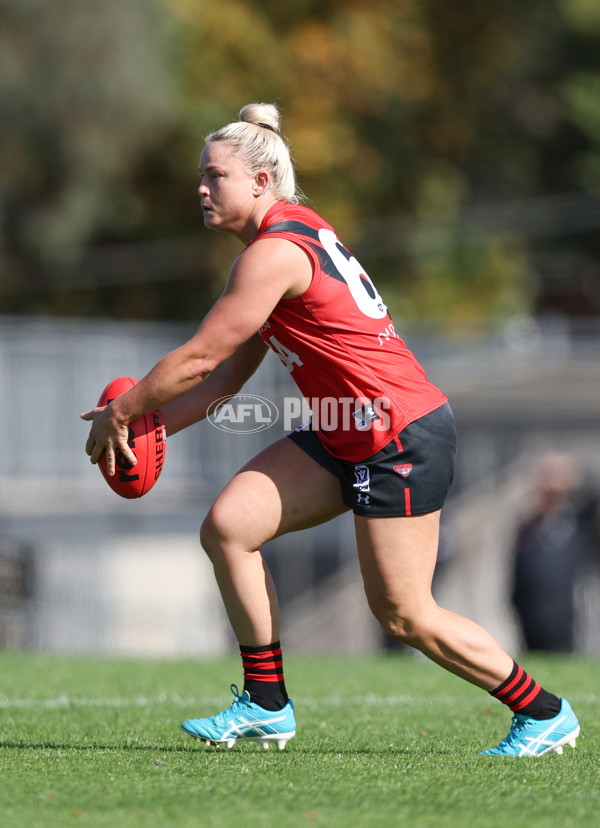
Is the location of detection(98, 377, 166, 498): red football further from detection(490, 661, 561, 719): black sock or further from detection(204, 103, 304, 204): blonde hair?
detection(490, 661, 561, 719): black sock

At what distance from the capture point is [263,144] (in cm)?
505

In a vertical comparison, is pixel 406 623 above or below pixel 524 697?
above

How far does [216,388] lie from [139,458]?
1.82 ft

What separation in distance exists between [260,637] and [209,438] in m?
14.4

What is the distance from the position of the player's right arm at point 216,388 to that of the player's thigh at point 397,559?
85 cm

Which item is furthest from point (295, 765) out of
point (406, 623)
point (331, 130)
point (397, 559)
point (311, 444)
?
point (331, 130)

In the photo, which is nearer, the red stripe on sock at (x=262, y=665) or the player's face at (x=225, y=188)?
the player's face at (x=225, y=188)

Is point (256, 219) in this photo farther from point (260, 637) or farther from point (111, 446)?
point (260, 637)

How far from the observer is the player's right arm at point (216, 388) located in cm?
539

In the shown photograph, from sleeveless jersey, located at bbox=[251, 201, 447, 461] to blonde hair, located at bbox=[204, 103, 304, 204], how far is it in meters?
0.17

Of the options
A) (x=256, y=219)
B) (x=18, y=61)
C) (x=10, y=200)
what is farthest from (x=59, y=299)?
(x=256, y=219)

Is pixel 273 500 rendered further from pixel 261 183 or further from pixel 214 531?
pixel 261 183

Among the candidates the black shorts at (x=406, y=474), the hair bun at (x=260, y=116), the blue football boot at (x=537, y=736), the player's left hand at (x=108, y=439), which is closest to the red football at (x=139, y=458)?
the player's left hand at (x=108, y=439)

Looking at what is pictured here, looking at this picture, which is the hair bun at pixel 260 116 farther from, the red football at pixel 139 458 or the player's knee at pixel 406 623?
the player's knee at pixel 406 623
